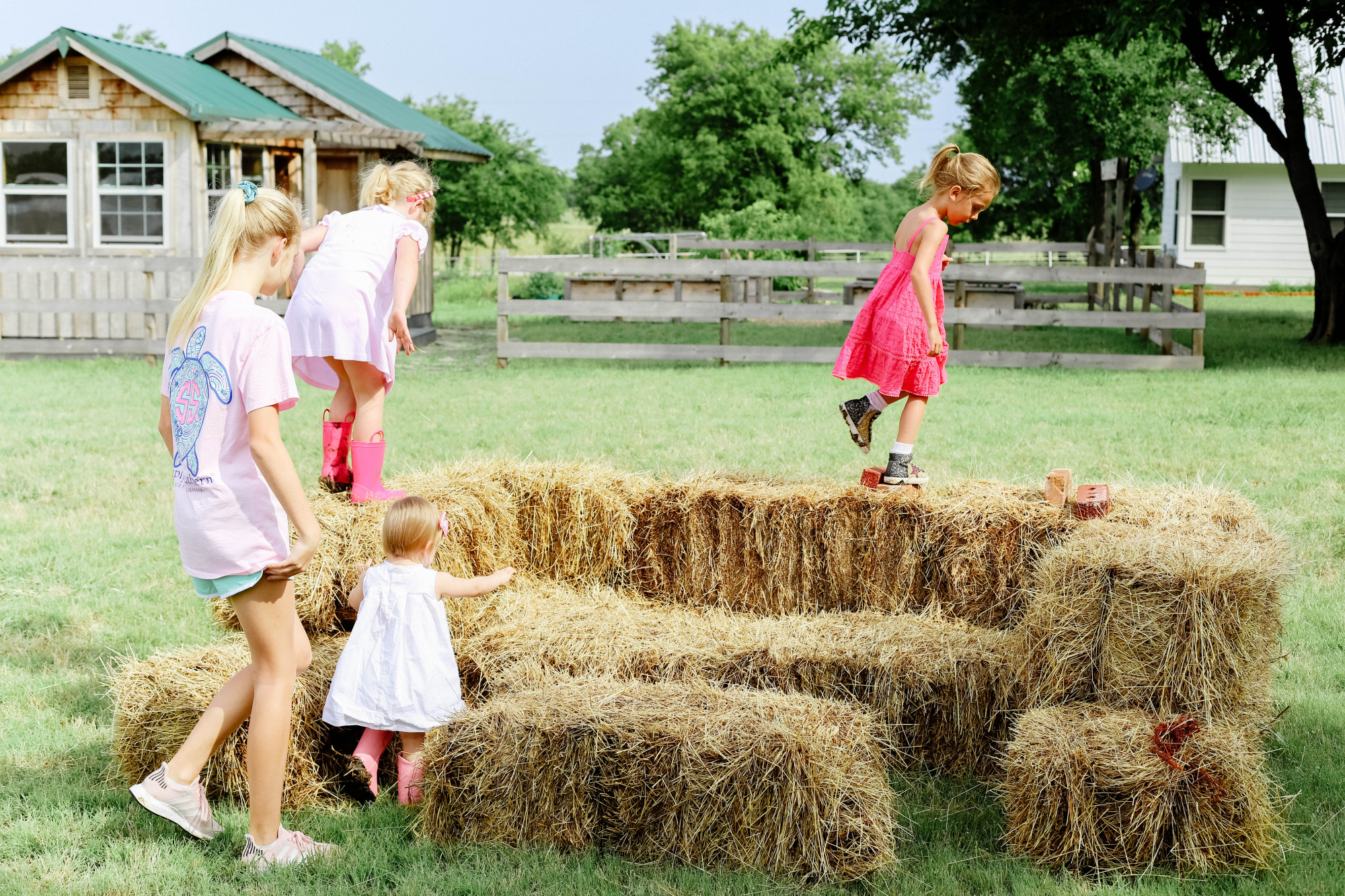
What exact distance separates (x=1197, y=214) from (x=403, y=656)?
3262 cm

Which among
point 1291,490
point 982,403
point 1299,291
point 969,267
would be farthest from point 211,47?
point 1299,291

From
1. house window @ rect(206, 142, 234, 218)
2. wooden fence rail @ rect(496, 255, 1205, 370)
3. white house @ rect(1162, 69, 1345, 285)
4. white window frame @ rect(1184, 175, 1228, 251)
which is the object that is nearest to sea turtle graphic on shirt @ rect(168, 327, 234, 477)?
wooden fence rail @ rect(496, 255, 1205, 370)

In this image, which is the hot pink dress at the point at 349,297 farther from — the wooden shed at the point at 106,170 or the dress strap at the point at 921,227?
the wooden shed at the point at 106,170

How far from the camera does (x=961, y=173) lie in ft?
18.2

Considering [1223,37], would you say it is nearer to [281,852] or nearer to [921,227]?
[921,227]

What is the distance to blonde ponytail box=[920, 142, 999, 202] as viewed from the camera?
18.2 ft

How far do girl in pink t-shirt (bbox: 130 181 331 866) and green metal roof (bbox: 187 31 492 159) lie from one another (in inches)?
656

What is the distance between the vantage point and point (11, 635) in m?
5.48

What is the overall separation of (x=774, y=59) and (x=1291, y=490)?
16374 mm

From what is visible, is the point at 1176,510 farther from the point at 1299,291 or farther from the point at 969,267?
the point at 1299,291

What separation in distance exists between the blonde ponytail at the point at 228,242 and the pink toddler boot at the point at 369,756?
1465mm

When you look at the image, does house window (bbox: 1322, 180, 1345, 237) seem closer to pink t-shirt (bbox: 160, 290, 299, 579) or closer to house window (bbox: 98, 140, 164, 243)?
house window (bbox: 98, 140, 164, 243)

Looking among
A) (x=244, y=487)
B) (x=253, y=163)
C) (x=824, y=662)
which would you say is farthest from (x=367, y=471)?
(x=253, y=163)

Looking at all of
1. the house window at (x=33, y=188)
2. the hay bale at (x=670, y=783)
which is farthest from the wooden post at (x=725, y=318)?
the hay bale at (x=670, y=783)
